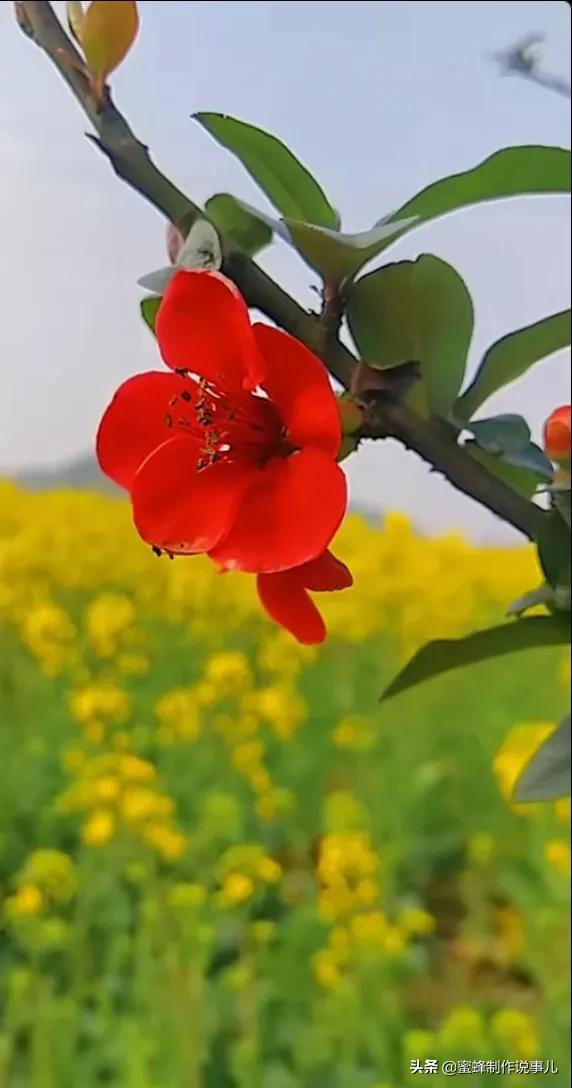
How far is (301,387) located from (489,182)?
0.34 ft

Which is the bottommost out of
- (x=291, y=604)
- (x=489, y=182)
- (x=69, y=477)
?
(x=291, y=604)

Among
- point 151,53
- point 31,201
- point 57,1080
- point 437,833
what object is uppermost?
point 151,53

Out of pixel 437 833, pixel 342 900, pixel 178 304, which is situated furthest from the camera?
pixel 437 833

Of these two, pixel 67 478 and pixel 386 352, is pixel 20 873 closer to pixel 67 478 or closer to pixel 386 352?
pixel 67 478

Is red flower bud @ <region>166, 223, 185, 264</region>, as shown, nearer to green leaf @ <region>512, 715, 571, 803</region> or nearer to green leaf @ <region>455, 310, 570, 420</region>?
green leaf @ <region>455, 310, 570, 420</region>

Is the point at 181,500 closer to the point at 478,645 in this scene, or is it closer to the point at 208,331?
the point at 208,331

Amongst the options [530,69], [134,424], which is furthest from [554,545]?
[530,69]

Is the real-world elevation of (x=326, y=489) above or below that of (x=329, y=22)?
below

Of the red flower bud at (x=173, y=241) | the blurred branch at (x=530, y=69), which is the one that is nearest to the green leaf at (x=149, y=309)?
the red flower bud at (x=173, y=241)

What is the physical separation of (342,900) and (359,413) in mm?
377

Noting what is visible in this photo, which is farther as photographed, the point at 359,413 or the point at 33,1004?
the point at 33,1004

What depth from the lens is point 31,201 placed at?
1.42 feet

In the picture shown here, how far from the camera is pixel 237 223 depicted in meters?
0.26

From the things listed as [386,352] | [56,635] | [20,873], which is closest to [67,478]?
[56,635]
